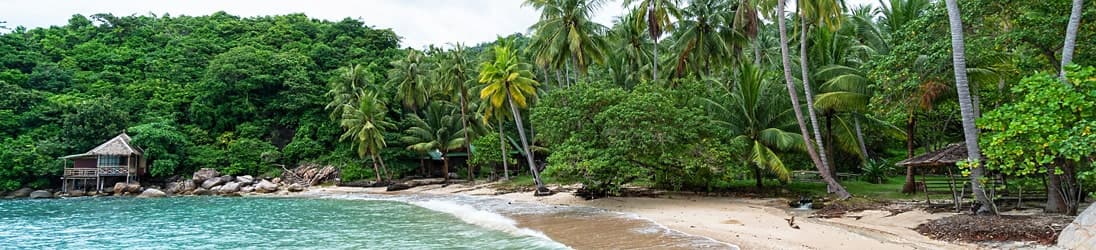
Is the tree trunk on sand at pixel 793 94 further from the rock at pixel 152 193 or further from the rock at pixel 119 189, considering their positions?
the rock at pixel 119 189

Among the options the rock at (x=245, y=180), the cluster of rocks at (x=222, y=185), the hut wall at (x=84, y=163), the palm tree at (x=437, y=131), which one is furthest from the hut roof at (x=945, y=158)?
the hut wall at (x=84, y=163)

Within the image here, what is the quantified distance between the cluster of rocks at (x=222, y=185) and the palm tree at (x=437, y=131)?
709 cm

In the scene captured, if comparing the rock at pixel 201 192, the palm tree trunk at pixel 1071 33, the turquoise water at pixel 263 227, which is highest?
the palm tree trunk at pixel 1071 33

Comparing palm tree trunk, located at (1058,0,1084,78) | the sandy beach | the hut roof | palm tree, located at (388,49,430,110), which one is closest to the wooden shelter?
palm tree, located at (388,49,430,110)

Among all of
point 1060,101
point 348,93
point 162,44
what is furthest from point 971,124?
point 162,44

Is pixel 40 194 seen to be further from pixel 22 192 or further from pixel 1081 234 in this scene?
pixel 1081 234

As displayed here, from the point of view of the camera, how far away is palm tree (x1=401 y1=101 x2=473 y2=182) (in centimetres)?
3359

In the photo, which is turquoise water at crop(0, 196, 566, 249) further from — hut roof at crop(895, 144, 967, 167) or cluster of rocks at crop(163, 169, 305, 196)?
hut roof at crop(895, 144, 967, 167)

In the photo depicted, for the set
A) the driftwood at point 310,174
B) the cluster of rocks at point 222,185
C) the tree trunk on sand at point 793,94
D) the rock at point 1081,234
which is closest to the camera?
the rock at point 1081,234

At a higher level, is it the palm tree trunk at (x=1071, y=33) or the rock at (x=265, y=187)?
the palm tree trunk at (x=1071, y=33)

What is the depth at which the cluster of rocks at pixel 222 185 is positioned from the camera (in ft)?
106

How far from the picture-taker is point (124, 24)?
4956 centimetres

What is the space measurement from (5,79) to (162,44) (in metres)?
11.9

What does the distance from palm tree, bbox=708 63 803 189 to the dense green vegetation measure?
73mm
